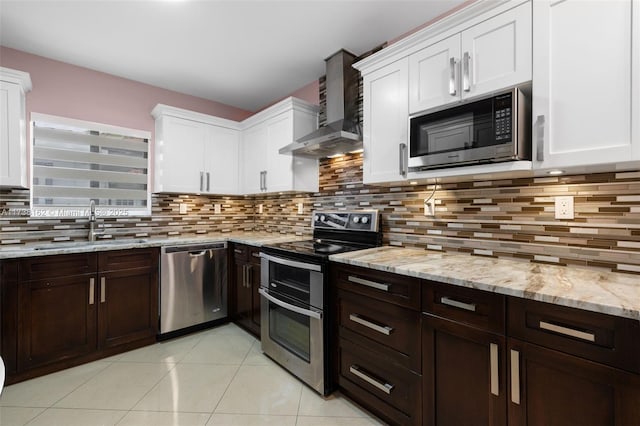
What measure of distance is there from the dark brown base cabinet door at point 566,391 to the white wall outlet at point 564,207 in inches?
32.9

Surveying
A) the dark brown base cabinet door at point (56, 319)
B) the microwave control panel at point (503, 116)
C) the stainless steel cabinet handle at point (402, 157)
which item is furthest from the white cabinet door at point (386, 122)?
the dark brown base cabinet door at point (56, 319)

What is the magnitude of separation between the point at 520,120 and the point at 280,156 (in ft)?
6.97

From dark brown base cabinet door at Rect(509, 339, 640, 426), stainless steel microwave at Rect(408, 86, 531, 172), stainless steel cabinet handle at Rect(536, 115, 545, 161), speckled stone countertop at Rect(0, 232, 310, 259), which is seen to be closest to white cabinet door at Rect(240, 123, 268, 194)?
speckled stone countertop at Rect(0, 232, 310, 259)

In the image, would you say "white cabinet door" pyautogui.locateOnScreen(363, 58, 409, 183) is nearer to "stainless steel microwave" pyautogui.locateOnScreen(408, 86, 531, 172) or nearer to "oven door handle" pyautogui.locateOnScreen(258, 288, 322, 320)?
"stainless steel microwave" pyautogui.locateOnScreen(408, 86, 531, 172)

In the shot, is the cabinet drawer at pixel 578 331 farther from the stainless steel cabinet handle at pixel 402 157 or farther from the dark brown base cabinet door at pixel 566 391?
the stainless steel cabinet handle at pixel 402 157

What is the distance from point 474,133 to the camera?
1.59 metres

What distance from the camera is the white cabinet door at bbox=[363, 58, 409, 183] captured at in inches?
77.7

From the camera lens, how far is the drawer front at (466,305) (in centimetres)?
124

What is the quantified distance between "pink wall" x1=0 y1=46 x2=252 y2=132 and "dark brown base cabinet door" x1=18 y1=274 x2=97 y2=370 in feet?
5.32

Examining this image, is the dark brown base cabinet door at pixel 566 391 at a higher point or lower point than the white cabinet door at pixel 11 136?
lower

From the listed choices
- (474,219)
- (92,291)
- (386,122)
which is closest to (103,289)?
(92,291)

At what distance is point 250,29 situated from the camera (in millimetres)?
2301

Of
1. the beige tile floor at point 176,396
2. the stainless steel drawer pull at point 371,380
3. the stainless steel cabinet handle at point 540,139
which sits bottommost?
the beige tile floor at point 176,396

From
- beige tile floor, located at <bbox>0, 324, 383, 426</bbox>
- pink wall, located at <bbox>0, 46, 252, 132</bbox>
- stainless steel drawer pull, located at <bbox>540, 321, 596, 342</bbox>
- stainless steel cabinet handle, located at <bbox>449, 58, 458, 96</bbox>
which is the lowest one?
beige tile floor, located at <bbox>0, 324, 383, 426</bbox>
